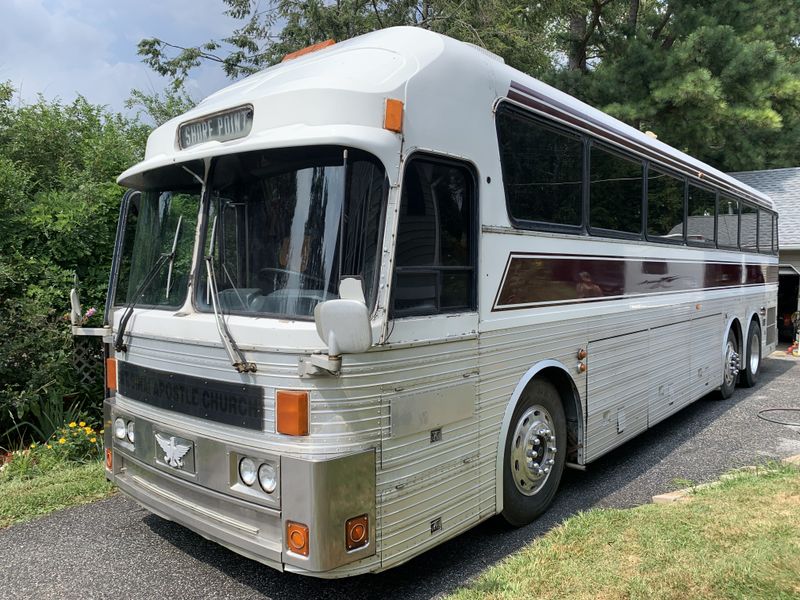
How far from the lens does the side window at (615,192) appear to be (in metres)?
4.93

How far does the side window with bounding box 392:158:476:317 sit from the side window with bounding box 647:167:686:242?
3091mm

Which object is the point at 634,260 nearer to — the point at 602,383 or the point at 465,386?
the point at 602,383

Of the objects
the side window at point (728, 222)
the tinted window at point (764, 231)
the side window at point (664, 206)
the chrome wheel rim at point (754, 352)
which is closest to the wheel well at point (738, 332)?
the chrome wheel rim at point (754, 352)

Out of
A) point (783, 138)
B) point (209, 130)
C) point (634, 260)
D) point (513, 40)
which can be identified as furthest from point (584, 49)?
point (209, 130)

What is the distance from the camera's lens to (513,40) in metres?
12.9

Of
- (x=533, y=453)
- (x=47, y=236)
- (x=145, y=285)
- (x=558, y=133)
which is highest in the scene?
(x=558, y=133)

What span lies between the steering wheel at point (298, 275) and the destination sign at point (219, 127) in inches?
29.3

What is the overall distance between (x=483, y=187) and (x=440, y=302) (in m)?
0.78

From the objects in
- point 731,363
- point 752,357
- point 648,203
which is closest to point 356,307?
point 648,203

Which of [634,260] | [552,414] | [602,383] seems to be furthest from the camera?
[634,260]

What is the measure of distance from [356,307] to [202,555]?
7.86 feet

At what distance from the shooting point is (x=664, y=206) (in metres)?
6.34

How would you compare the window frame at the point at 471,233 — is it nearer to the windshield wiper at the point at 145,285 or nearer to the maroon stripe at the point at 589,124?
the maroon stripe at the point at 589,124

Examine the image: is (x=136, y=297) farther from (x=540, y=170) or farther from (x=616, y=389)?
(x=616, y=389)
